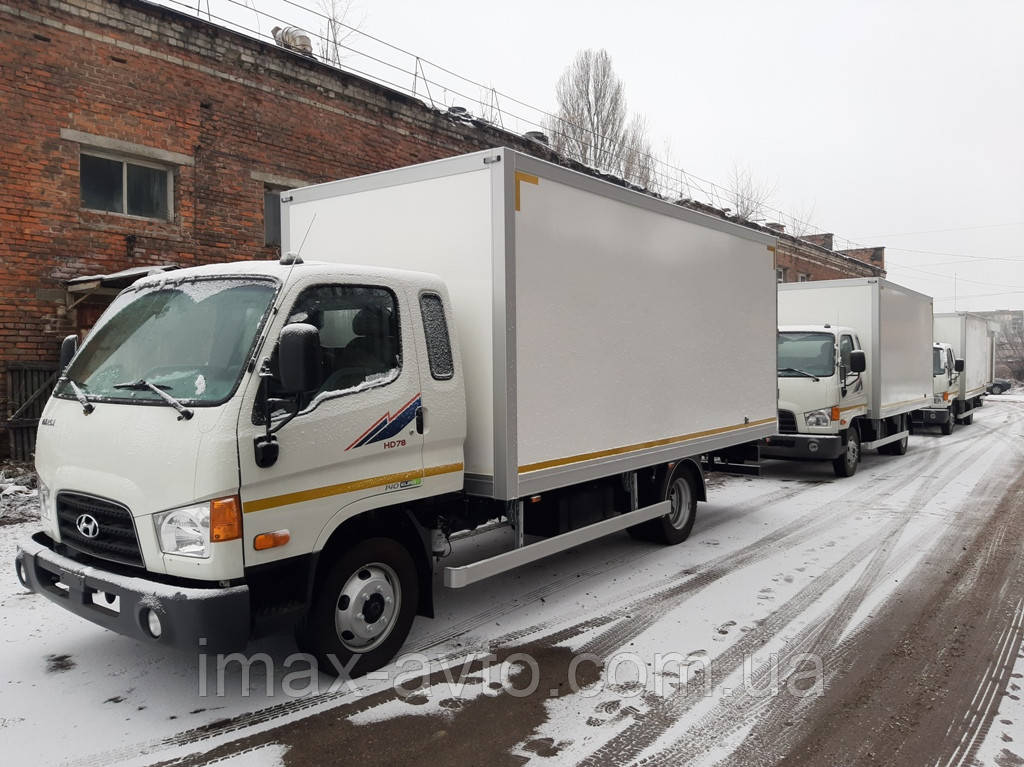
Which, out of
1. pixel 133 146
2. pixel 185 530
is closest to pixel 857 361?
pixel 185 530

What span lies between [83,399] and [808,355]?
10.9 meters

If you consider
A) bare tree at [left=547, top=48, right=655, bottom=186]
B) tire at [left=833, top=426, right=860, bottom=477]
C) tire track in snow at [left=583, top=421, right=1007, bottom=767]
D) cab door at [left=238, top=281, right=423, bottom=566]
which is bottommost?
tire track in snow at [left=583, top=421, right=1007, bottom=767]

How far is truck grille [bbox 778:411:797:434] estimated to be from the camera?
486 inches

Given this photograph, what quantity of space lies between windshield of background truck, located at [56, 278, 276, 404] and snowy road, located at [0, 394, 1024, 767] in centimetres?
172

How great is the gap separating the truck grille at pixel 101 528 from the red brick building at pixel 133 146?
646 centimetres

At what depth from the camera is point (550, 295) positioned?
5645mm

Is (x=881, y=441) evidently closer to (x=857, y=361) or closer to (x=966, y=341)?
(x=857, y=361)

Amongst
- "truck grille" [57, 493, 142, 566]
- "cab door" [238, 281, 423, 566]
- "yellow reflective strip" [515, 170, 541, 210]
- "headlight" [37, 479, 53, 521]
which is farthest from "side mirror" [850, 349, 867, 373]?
"headlight" [37, 479, 53, 521]

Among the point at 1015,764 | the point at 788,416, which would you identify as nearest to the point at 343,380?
the point at 1015,764

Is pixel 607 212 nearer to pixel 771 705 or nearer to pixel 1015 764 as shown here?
pixel 771 705

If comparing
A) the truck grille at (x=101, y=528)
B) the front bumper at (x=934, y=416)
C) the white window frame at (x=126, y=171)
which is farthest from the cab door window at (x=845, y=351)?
the truck grille at (x=101, y=528)

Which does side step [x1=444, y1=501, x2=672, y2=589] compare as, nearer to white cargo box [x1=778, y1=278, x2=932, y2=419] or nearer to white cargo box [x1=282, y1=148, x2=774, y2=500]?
white cargo box [x1=282, y1=148, x2=774, y2=500]

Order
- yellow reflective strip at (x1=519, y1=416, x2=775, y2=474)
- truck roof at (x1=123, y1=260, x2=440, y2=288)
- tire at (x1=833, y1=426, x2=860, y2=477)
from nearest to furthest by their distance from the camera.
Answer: truck roof at (x1=123, y1=260, x2=440, y2=288)
yellow reflective strip at (x1=519, y1=416, x2=775, y2=474)
tire at (x1=833, y1=426, x2=860, y2=477)

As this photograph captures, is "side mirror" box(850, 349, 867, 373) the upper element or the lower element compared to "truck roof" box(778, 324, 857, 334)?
lower
